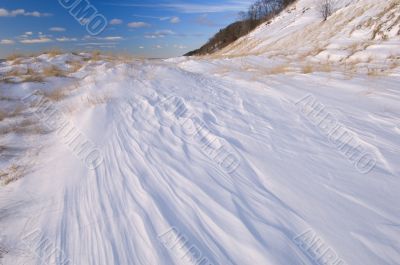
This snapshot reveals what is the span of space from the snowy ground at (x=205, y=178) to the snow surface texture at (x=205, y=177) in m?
0.01

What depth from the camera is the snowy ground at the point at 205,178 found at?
6.23 feet

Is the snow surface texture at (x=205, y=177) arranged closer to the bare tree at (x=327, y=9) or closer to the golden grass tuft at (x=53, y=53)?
the golden grass tuft at (x=53, y=53)

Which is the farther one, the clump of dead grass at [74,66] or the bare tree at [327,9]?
the bare tree at [327,9]

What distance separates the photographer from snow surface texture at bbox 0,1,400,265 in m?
1.90

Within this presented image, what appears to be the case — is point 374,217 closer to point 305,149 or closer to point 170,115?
point 305,149

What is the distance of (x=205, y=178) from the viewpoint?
2.62 meters

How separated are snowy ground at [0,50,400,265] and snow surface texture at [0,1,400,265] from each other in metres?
0.01

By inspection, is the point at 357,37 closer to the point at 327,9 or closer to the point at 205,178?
the point at 327,9

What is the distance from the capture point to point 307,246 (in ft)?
5.97

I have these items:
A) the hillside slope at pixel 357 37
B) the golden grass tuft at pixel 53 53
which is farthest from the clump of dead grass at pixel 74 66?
the hillside slope at pixel 357 37

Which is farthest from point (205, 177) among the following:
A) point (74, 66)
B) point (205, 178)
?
point (74, 66)

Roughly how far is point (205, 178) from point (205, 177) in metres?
0.02

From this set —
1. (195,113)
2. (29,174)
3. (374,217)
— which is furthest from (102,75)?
(374,217)

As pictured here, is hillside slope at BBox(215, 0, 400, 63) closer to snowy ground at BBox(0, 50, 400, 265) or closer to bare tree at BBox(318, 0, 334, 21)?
bare tree at BBox(318, 0, 334, 21)
